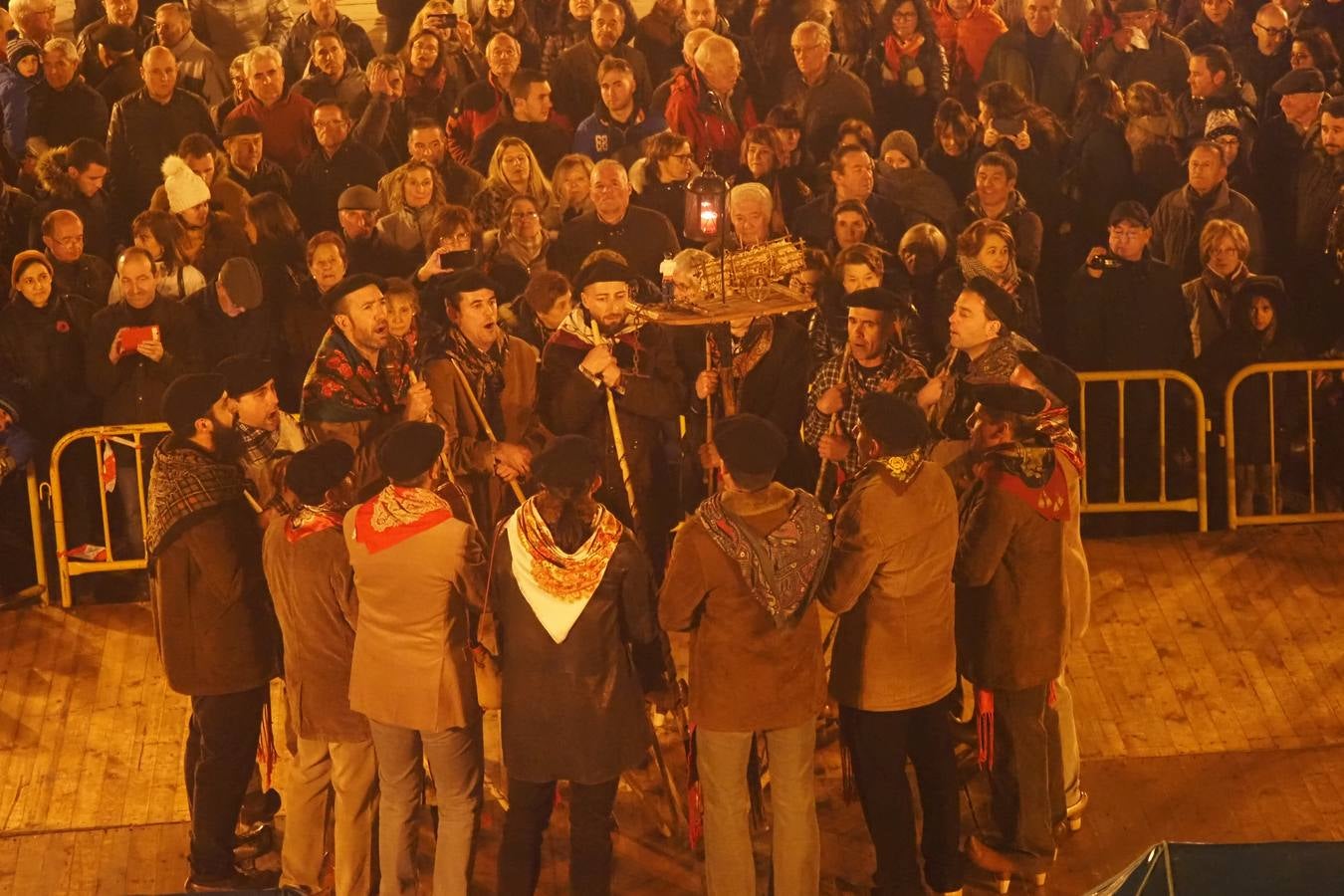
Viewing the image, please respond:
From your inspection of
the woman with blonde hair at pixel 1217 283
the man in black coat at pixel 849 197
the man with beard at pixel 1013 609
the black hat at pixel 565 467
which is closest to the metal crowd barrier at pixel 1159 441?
the woman with blonde hair at pixel 1217 283

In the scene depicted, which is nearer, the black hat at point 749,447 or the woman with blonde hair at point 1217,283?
the black hat at point 749,447

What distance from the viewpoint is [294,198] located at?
36.5ft

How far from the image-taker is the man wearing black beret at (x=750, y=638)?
20.6ft

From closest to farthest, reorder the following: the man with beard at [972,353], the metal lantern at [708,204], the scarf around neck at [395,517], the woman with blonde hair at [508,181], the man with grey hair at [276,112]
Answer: the scarf around neck at [395,517] < the man with beard at [972,353] < the metal lantern at [708,204] < the woman with blonde hair at [508,181] < the man with grey hair at [276,112]

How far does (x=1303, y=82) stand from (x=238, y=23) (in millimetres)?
6598

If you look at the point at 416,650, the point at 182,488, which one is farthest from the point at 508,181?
the point at 416,650

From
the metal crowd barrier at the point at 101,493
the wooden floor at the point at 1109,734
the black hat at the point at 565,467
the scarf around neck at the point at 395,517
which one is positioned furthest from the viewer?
the metal crowd barrier at the point at 101,493

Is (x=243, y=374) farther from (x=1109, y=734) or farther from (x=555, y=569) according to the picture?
(x=1109, y=734)

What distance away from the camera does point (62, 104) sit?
11531 mm

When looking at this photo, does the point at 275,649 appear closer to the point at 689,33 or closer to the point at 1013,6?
the point at 689,33

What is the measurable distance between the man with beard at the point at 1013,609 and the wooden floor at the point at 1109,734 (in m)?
0.30

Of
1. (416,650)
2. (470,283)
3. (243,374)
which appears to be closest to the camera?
(416,650)

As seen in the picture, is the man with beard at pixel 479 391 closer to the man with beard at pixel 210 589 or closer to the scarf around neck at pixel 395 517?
the man with beard at pixel 210 589

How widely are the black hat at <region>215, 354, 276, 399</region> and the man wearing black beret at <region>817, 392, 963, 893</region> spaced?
6.86 feet
